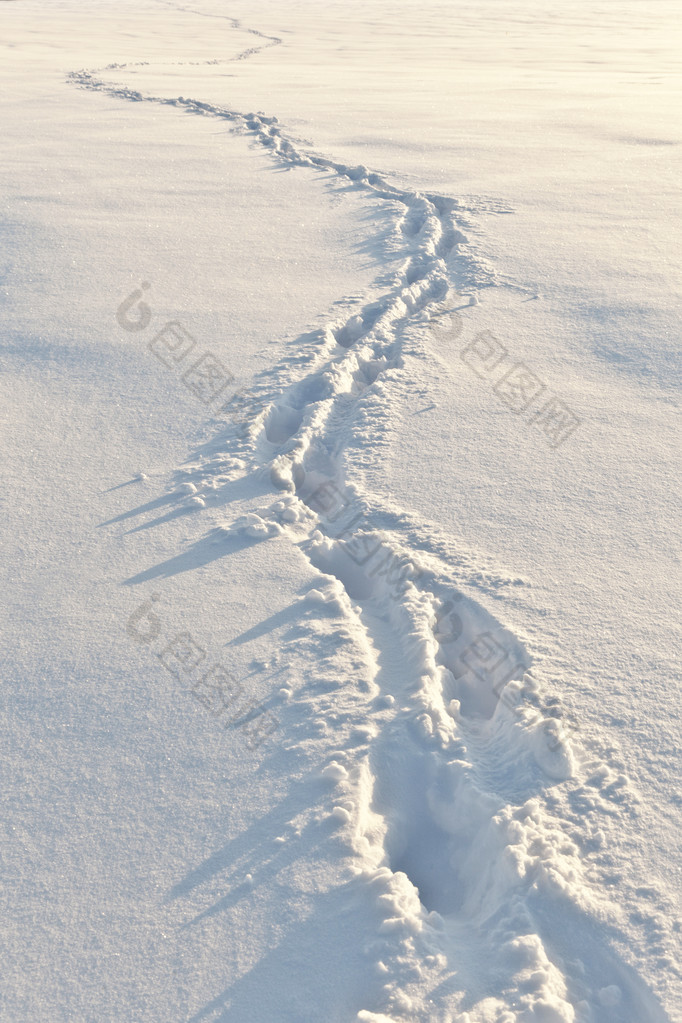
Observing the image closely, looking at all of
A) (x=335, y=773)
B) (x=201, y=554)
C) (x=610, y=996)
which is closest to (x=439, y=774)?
(x=335, y=773)

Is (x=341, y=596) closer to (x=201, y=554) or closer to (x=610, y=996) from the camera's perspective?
(x=201, y=554)

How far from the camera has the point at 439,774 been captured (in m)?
1.61

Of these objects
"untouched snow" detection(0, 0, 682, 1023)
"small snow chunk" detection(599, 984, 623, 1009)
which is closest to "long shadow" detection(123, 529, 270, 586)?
"untouched snow" detection(0, 0, 682, 1023)

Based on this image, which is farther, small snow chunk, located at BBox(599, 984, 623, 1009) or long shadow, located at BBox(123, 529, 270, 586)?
long shadow, located at BBox(123, 529, 270, 586)

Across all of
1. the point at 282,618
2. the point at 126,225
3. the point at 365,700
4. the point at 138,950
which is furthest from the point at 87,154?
the point at 138,950

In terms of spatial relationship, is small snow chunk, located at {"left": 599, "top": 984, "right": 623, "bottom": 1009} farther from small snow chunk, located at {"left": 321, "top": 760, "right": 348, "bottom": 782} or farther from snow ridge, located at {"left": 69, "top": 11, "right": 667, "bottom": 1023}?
small snow chunk, located at {"left": 321, "top": 760, "right": 348, "bottom": 782}

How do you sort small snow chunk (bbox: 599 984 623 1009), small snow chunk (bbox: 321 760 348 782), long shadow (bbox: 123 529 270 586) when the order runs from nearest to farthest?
1. small snow chunk (bbox: 599 984 623 1009)
2. small snow chunk (bbox: 321 760 348 782)
3. long shadow (bbox: 123 529 270 586)

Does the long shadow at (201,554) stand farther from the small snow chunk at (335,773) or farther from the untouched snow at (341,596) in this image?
the small snow chunk at (335,773)

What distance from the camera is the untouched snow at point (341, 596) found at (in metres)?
1.35

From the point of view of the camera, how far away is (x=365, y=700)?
1.74 meters

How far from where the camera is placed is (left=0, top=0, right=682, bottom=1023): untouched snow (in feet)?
4.42

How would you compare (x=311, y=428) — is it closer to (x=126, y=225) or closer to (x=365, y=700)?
(x=365, y=700)

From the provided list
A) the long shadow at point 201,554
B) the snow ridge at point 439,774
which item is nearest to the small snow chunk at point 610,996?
the snow ridge at point 439,774

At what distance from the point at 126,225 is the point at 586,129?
2.99 metres
